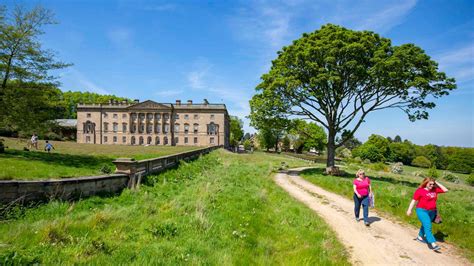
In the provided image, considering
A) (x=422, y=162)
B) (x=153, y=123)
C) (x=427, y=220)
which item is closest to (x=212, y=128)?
(x=153, y=123)

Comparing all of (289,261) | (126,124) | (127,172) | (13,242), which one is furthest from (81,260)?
(126,124)

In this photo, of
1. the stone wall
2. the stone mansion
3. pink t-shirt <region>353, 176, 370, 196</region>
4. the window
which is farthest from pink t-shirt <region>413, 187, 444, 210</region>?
the window

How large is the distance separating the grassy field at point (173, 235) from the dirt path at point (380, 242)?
474mm

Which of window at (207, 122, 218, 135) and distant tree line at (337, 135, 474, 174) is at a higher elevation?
window at (207, 122, 218, 135)

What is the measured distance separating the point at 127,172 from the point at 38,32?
48.1 ft

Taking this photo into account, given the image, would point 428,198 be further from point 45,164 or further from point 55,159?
point 55,159

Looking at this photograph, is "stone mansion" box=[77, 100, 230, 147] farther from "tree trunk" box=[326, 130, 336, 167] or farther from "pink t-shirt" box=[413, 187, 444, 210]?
"pink t-shirt" box=[413, 187, 444, 210]

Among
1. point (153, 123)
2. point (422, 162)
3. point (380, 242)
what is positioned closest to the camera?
point (380, 242)

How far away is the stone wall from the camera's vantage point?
25.8 feet

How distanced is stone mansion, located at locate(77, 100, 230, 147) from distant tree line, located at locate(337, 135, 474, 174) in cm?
4459

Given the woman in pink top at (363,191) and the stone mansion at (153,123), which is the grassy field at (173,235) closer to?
the woman in pink top at (363,191)

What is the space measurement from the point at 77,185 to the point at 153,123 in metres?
71.2

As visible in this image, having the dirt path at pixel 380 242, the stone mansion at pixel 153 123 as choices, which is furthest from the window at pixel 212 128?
the dirt path at pixel 380 242

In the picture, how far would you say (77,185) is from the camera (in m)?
9.52
